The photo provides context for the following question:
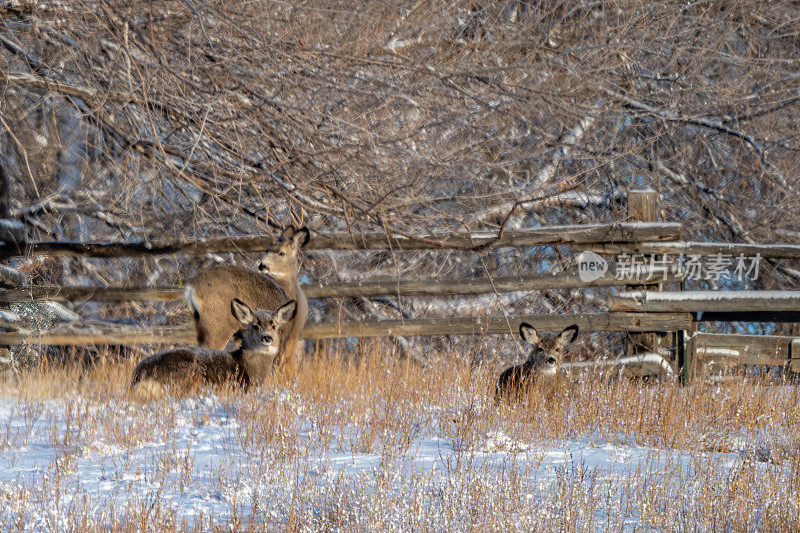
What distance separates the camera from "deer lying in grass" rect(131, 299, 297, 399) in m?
6.26

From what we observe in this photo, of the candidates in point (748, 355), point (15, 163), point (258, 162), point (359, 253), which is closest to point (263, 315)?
point (258, 162)

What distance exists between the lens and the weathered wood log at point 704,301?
28.8 feet

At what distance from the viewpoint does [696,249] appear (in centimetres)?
909

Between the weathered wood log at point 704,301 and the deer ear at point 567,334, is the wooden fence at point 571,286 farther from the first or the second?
the deer ear at point 567,334

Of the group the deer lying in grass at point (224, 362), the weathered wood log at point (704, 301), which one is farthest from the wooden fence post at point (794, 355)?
the deer lying in grass at point (224, 362)

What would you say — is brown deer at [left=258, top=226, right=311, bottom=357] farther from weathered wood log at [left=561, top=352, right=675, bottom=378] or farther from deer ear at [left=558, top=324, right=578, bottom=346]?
weathered wood log at [left=561, top=352, right=675, bottom=378]

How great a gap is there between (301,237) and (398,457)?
153 inches

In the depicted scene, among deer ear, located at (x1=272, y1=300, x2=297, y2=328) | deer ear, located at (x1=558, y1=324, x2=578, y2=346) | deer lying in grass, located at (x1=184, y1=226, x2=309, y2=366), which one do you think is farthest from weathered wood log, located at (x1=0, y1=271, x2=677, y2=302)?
deer ear, located at (x1=558, y1=324, x2=578, y2=346)

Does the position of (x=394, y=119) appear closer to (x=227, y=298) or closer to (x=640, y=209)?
(x=640, y=209)

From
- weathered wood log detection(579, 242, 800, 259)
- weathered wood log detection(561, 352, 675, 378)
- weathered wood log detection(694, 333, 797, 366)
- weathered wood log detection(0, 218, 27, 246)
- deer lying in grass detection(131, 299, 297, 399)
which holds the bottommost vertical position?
deer lying in grass detection(131, 299, 297, 399)

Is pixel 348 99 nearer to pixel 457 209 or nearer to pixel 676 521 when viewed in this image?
pixel 457 209

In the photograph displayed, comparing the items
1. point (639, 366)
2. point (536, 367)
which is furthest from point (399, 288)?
point (536, 367)

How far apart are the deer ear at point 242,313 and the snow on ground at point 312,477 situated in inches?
55.5

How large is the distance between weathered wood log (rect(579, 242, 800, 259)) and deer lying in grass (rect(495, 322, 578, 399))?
Answer: 2.53 m
